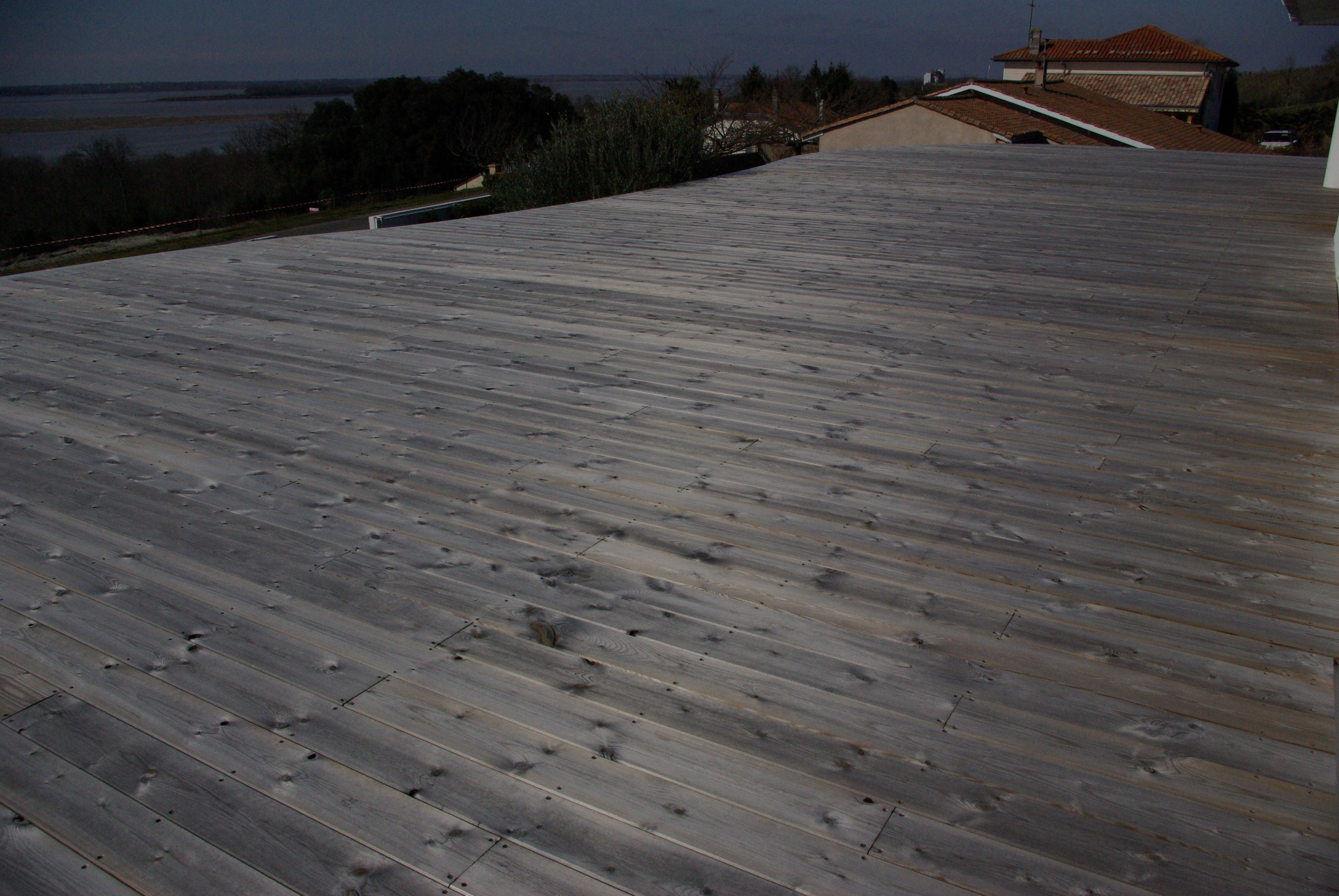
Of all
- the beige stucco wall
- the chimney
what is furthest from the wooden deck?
the chimney

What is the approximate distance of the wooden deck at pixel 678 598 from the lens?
121 cm

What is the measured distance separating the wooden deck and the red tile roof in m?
29.4

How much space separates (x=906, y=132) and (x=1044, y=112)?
94.3 inches

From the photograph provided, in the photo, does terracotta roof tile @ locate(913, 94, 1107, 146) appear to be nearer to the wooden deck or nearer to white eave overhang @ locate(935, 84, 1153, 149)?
white eave overhang @ locate(935, 84, 1153, 149)

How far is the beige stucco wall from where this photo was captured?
14523 mm

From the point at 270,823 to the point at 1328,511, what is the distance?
219cm

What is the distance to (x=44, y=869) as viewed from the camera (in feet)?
3.88

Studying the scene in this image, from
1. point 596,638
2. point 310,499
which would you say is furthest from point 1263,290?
point 310,499

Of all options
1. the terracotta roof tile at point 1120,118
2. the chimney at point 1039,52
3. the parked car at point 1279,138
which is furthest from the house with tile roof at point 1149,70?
the terracotta roof tile at point 1120,118

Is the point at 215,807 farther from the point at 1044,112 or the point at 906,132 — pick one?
the point at 1044,112

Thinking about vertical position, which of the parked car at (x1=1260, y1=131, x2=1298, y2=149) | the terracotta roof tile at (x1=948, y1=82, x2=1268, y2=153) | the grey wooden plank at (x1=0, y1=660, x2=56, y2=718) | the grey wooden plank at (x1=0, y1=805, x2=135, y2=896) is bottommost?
the grey wooden plank at (x1=0, y1=805, x2=135, y2=896)


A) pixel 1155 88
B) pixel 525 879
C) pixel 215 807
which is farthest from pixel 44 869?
pixel 1155 88

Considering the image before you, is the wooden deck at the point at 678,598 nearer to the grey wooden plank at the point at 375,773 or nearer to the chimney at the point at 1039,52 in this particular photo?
the grey wooden plank at the point at 375,773

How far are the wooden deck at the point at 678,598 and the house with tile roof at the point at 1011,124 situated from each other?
36.7ft
